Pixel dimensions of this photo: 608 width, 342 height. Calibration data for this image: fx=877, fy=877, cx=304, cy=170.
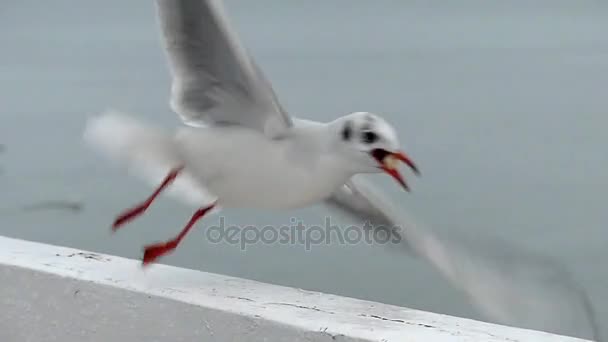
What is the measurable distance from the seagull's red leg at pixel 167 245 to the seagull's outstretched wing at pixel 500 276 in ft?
0.76

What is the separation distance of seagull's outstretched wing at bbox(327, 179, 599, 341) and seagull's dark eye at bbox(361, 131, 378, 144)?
0.86ft

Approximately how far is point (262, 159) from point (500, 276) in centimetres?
43

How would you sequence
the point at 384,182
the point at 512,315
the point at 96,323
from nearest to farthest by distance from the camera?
the point at 96,323, the point at 512,315, the point at 384,182

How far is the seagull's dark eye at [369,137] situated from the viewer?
44.9 inches

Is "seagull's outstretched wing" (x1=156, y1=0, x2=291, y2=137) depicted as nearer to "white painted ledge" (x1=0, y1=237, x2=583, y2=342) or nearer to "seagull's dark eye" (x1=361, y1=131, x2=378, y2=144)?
"seagull's dark eye" (x1=361, y1=131, x2=378, y2=144)

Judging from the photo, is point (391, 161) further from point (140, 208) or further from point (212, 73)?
point (140, 208)

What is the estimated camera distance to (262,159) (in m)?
1.20

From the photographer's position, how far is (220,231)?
155 cm

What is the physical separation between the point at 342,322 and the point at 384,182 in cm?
78

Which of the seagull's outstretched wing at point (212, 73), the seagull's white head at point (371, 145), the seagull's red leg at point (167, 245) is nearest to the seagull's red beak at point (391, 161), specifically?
the seagull's white head at point (371, 145)

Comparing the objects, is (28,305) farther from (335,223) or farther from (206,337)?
(335,223)

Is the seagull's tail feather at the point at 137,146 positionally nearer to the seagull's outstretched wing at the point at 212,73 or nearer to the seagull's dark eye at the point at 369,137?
the seagull's outstretched wing at the point at 212,73

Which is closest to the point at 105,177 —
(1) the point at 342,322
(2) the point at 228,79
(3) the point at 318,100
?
(3) the point at 318,100

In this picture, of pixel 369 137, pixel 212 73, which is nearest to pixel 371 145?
pixel 369 137
